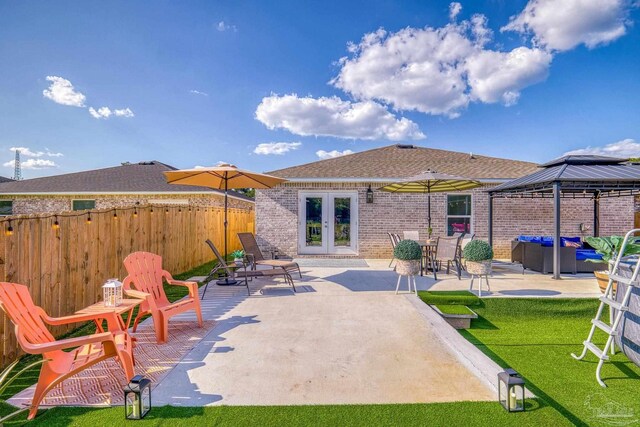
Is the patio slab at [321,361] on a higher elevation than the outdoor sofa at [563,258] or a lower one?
lower

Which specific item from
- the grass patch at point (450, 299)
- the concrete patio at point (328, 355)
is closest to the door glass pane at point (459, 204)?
the concrete patio at point (328, 355)

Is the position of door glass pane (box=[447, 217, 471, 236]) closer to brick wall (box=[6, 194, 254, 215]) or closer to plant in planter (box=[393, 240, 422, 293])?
plant in planter (box=[393, 240, 422, 293])

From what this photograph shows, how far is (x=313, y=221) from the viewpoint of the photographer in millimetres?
11984

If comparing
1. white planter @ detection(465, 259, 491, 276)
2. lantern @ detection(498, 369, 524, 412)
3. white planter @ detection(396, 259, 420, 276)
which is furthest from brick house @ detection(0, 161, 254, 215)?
lantern @ detection(498, 369, 524, 412)

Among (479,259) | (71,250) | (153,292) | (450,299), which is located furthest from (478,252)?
(71,250)

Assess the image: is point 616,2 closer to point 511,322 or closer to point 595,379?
point 511,322

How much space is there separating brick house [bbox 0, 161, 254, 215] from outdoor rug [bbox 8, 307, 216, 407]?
11.4 metres

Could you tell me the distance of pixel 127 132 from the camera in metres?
23.2

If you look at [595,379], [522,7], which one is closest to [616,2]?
[522,7]

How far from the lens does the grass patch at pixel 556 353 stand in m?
2.95

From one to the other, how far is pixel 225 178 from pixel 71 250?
11.6 feet

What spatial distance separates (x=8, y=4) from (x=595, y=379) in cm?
1471

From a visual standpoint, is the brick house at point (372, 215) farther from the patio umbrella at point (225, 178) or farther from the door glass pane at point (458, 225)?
the patio umbrella at point (225, 178)

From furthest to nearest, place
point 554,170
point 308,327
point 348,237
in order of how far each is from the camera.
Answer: point 348,237 < point 554,170 < point 308,327
